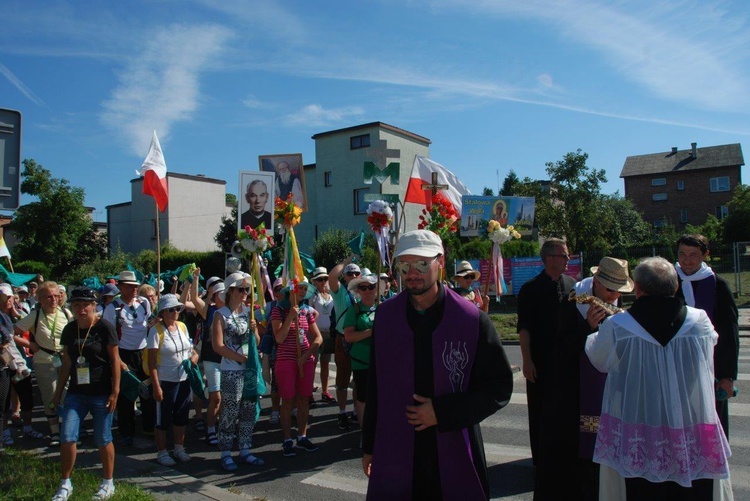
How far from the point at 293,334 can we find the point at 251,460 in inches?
54.2

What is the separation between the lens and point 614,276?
4.00 meters

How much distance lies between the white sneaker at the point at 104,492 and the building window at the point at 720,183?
60.4m

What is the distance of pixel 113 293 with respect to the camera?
324 inches

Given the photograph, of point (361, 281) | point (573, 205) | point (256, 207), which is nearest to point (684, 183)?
point (573, 205)

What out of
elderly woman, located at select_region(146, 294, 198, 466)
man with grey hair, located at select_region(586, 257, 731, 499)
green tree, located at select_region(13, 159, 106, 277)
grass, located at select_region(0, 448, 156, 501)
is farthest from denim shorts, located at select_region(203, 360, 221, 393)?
green tree, located at select_region(13, 159, 106, 277)

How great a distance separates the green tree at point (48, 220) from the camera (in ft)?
115

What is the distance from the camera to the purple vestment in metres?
2.78

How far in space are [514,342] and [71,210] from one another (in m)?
31.1

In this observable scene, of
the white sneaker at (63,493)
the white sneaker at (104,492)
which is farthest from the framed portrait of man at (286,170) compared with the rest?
the white sneaker at (63,493)

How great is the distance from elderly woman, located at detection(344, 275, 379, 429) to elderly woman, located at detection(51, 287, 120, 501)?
239 centimetres

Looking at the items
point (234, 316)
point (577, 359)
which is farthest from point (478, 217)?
point (577, 359)

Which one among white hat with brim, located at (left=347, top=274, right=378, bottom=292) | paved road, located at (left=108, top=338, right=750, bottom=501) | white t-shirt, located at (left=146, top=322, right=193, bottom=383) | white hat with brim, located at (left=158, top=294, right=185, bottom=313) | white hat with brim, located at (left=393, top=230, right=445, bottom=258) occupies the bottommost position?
paved road, located at (left=108, top=338, right=750, bottom=501)

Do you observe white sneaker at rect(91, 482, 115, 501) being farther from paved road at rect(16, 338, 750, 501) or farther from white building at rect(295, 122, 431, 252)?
white building at rect(295, 122, 431, 252)

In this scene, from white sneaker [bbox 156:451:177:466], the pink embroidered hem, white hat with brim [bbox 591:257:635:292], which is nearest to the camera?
the pink embroidered hem
